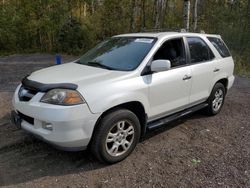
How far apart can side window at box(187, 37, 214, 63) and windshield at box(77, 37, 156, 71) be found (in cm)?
86

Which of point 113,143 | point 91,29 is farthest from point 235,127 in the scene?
point 91,29

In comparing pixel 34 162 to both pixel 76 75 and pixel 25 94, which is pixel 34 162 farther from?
pixel 76 75

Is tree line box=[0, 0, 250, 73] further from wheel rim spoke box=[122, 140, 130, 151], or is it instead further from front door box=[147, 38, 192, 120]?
wheel rim spoke box=[122, 140, 130, 151]

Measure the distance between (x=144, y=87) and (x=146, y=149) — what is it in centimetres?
96

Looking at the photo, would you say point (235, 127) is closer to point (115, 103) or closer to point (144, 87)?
point (144, 87)

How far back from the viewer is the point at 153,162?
3.74 m

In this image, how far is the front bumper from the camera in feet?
10.3

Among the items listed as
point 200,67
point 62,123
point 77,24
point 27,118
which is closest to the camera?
point 62,123

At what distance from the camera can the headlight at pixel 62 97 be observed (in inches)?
126

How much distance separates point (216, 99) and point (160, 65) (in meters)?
2.24

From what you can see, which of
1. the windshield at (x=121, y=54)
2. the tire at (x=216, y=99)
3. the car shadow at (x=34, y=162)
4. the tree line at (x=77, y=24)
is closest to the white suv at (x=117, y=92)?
the windshield at (x=121, y=54)

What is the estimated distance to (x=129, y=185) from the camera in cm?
324

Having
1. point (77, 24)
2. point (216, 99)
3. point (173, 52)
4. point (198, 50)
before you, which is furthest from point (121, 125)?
point (77, 24)

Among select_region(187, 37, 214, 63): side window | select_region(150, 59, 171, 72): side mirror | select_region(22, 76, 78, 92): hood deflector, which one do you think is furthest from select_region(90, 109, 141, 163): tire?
select_region(187, 37, 214, 63): side window
